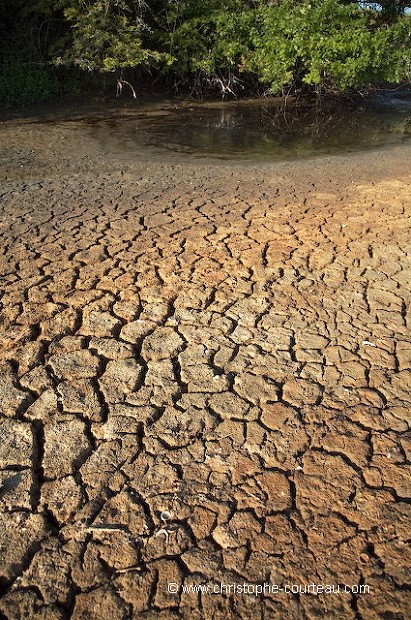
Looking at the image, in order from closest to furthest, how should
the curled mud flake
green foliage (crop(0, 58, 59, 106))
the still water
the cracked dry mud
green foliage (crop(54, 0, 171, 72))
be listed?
the cracked dry mud < the curled mud flake < the still water < green foliage (crop(54, 0, 171, 72)) < green foliage (crop(0, 58, 59, 106))

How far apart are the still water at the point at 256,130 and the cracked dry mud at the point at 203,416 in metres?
3.84

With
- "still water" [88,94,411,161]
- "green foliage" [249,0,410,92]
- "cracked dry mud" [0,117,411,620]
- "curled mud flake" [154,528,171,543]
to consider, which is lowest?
"curled mud flake" [154,528,171,543]

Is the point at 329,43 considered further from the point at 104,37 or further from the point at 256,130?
the point at 104,37

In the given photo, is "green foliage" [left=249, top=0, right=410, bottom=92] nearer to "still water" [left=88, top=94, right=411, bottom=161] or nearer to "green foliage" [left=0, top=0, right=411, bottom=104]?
"green foliage" [left=0, top=0, right=411, bottom=104]

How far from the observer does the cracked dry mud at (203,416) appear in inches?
81.9

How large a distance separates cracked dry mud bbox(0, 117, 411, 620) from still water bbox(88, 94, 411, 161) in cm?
384

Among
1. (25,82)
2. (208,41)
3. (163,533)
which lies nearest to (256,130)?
(208,41)

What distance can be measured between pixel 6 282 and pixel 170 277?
1.31 metres

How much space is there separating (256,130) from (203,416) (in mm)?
8412

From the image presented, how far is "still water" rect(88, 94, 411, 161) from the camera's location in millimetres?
8469

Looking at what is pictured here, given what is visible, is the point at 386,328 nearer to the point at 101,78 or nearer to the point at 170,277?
the point at 170,277

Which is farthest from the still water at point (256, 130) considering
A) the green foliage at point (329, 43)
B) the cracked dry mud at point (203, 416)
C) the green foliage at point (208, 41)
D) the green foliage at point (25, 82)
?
the cracked dry mud at point (203, 416)

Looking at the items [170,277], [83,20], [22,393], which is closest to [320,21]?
[83,20]

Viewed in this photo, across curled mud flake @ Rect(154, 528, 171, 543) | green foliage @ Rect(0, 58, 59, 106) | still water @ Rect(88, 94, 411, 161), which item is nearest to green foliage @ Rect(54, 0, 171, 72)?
green foliage @ Rect(0, 58, 59, 106)
